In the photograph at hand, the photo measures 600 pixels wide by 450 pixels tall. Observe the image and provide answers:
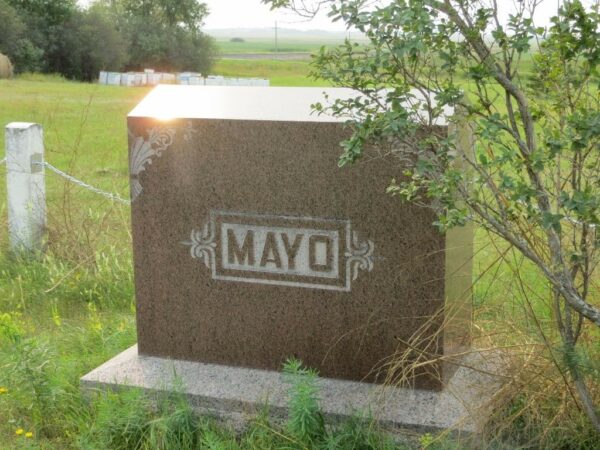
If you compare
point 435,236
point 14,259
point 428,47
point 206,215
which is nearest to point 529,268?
point 435,236

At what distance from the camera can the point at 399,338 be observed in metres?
3.36

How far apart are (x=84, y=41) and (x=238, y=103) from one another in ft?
133

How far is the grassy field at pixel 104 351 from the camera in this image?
319 centimetres

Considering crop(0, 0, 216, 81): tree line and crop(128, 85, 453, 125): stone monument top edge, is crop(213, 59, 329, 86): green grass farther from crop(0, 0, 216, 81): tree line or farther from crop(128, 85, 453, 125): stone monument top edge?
crop(128, 85, 453, 125): stone monument top edge

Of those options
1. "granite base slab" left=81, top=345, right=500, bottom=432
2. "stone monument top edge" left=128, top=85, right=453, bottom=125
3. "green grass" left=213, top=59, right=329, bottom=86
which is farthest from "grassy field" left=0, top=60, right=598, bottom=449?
"green grass" left=213, top=59, right=329, bottom=86

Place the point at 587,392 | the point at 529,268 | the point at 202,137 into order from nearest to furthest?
the point at 587,392
the point at 202,137
the point at 529,268

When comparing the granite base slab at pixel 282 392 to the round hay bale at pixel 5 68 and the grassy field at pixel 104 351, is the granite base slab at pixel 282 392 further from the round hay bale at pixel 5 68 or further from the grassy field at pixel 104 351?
the round hay bale at pixel 5 68

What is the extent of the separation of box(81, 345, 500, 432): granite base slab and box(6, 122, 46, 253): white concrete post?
2339 millimetres

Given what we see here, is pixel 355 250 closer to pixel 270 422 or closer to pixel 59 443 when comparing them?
pixel 270 422

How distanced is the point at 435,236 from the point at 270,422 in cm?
91

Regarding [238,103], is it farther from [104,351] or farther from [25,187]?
[25,187]

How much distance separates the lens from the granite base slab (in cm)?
327

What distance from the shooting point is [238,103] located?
373cm

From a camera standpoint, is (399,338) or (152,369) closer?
(399,338)
